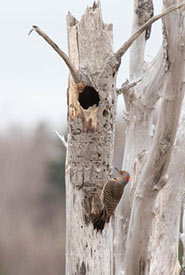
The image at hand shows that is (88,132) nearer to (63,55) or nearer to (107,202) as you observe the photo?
(107,202)

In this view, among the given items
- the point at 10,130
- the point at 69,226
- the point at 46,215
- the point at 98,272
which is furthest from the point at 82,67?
the point at 10,130

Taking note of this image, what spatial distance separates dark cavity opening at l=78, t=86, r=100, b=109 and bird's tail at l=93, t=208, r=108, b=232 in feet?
3.02

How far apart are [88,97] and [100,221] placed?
106 centimetres

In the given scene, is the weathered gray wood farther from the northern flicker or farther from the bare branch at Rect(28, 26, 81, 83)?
the bare branch at Rect(28, 26, 81, 83)

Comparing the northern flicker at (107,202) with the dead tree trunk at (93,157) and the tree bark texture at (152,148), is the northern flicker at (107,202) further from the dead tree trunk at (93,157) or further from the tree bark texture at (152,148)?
the tree bark texture at (152,148)

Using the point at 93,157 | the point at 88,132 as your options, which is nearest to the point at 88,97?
the point at 88,132

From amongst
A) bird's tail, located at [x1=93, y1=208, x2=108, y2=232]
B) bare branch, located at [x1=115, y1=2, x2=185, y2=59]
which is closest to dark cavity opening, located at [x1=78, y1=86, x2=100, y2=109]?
bare branch, located at [x1=115, y1=2, x2=185, y2=59]

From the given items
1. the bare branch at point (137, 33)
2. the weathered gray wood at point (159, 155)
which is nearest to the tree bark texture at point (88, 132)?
the bare branch at point (137, 33)

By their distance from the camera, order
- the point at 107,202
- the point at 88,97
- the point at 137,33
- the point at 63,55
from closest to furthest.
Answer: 1. the point at 63,55
2. the point at 137,33
3. the point at 107,202
4. the point at 88,97

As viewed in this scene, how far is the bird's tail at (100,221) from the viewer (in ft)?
18.8

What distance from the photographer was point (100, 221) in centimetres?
575

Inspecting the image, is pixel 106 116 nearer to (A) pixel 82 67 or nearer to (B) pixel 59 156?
(A) pixel 82 67

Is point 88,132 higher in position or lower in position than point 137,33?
lower

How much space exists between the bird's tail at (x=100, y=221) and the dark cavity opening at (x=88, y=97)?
921 mm
